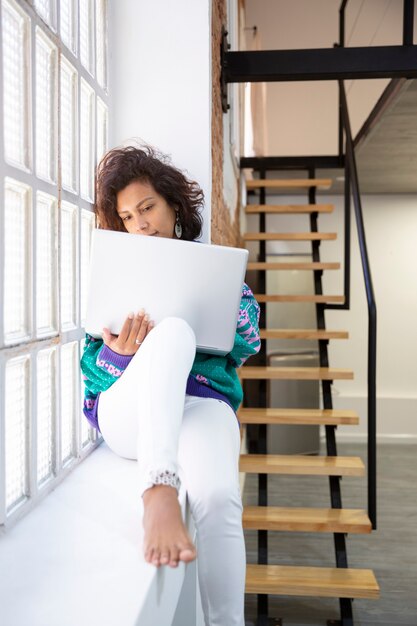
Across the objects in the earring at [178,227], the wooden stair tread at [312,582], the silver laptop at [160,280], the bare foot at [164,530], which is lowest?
the wooden stair tread at [312,582]

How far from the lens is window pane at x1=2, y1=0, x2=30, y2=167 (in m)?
1.14

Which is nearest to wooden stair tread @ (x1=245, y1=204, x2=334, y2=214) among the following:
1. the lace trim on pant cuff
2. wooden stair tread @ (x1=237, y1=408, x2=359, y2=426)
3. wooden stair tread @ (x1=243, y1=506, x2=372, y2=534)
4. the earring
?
wooden stair tread @ (x1=237, y1=408, x2=359, y2=426)

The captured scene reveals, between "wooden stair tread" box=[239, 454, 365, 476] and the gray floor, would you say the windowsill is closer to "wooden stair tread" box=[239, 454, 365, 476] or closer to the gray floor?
"wooden stair tread" box=[239, 454, 365, 476]

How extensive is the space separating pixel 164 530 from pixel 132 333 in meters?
0.54

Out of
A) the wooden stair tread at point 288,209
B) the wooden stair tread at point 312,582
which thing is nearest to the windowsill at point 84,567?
the wooden stair tread at point 312,582

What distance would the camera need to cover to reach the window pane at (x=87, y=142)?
5.56ft

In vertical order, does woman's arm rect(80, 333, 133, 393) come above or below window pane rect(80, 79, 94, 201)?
below

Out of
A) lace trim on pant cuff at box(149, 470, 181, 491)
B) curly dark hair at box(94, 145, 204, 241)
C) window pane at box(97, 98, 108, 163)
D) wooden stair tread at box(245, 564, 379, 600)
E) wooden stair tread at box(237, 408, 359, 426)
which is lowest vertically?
wooden stair tread at box(245, 564, 379, 600)

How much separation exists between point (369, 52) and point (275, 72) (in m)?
0.36

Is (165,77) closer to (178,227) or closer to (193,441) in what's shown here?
(178,227)

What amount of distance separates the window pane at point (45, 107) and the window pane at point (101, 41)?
1.51 feet

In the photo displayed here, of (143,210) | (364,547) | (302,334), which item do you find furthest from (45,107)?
(364,547)

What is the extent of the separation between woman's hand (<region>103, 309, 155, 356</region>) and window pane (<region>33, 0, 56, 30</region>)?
2.14 feet

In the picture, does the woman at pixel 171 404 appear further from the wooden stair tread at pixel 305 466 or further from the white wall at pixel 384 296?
the white wall at pixel 384 296
